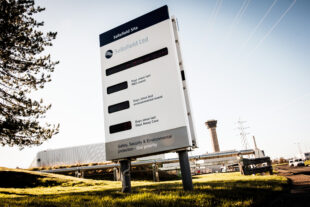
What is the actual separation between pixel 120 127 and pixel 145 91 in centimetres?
159

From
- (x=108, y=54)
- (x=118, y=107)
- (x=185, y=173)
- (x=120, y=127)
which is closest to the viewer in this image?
(x=185, y=173)

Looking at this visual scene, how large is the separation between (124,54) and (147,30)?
1.28 m

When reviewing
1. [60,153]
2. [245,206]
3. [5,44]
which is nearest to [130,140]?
[245,206]

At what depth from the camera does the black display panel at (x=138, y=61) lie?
A: 6.56 meters

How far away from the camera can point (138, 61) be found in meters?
6.95

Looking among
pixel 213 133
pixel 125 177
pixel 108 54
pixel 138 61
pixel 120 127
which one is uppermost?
pixel 213 133

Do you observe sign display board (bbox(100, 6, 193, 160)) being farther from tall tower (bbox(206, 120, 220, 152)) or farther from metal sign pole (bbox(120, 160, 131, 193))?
tall tower (bbox(206, 120, 220, 152))

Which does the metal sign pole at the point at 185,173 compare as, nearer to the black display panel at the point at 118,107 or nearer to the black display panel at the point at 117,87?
the black display panel at the point at 118,107

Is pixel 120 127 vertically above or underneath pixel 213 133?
underneath

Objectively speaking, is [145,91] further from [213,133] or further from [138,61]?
[213,133]

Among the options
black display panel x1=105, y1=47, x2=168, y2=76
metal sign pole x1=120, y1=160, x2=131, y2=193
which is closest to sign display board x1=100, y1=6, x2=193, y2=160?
black display panel x1=105, y1=47, x2=168, y2=76

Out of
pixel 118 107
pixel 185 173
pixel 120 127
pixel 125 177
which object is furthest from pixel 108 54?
pixel 185 173

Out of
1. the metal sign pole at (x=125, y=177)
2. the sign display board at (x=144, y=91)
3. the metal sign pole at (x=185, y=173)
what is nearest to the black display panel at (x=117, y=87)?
the sign display board at (x=144, y=91)

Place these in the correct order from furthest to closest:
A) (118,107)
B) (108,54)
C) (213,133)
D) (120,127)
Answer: (213,133) → (108,54) → (118,107) → (120,127)
